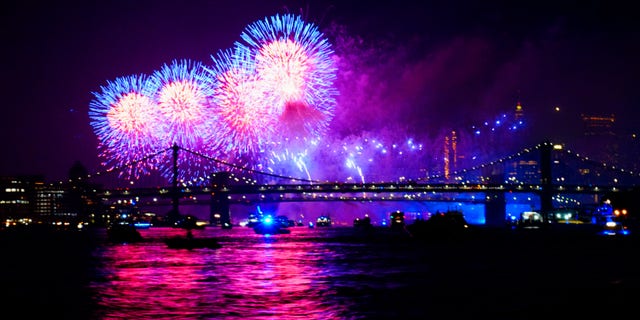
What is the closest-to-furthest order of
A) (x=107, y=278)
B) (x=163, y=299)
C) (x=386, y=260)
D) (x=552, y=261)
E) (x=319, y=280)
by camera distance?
(x=163, y=299), (x=319, y=280), (x=107, y=278), (x=552, y=261), (x=386, y=260)

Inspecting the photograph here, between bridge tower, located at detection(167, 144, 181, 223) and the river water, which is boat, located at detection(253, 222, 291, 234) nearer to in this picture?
bridge tower, located at detection(167, 144, 181, 223)

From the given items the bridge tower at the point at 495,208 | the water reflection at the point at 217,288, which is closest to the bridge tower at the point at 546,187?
the bridge tower at the point at 495,208

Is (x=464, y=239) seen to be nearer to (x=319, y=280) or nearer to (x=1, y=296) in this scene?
(x=319, y=280)

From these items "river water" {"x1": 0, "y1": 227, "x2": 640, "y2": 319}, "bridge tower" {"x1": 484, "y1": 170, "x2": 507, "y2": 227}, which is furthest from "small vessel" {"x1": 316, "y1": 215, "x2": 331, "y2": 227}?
"river water" {"x1": 0, "y1": 227, "x2": 640, "y2": 319}

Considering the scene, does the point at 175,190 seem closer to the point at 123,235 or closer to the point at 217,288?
the point at 123,235

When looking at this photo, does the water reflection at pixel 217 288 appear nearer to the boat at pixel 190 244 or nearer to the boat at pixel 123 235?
the boat at pixel 190 244

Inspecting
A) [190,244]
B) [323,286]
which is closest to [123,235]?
[190,244]

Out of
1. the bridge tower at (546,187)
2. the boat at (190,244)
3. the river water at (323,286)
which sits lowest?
the river water at (323,286)

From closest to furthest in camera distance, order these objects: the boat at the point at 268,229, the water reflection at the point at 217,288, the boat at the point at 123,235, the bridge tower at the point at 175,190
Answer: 1. the water reflection at the point at 217,288
2. the boat at the point at 123,235
3. the boat at the point at 268,229
4. the bridge tower at the point at 175,190

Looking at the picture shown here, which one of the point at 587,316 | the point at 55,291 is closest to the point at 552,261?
the point at 587,316
